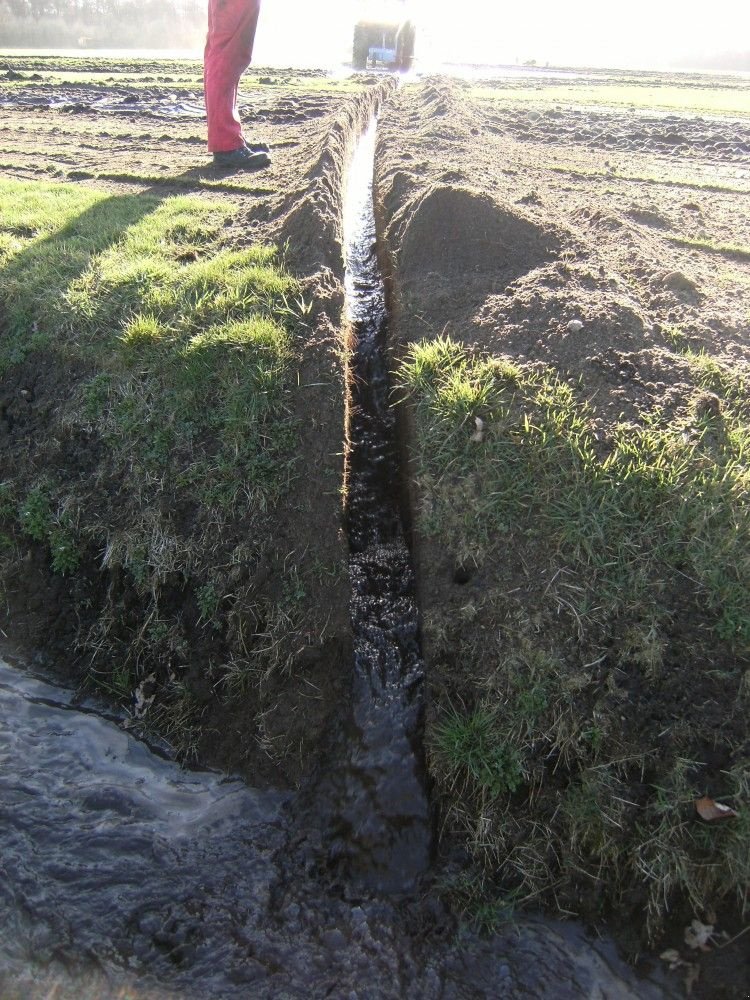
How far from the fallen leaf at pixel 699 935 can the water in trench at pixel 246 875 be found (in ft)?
0.80

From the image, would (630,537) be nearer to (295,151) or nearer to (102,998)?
(102,998)

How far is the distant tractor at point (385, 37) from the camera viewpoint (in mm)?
21797

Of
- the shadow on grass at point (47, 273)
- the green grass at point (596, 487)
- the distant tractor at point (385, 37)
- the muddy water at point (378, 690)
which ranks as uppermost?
the distant tractor at point (385, 37)

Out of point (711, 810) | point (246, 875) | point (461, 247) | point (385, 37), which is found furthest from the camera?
point (385, 37)

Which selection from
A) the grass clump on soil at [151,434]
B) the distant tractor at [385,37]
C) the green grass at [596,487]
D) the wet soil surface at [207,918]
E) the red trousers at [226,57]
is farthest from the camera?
the distant tractor at [385,37]

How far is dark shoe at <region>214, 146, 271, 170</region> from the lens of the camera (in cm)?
829

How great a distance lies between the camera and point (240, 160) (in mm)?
8289

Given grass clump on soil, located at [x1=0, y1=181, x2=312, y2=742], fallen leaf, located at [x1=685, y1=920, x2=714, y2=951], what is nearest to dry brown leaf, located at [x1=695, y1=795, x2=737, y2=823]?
fallen leaf, located at [x1=685, y1=920, x2=714, y2=951]

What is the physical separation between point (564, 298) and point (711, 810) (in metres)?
3.02

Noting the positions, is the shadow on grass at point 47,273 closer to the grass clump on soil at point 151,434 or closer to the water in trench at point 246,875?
the grass clump on soil at point 151,434

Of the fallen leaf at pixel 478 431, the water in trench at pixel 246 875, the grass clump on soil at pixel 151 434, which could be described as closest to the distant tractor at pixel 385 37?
the grass clump on soil at pixel 151 434

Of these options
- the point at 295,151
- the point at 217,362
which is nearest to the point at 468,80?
the point at 295,151

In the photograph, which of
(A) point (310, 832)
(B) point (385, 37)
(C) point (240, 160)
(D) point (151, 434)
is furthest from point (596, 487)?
(B) point (385, 37)

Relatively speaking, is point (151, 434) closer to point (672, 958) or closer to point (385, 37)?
point (672, 958)
